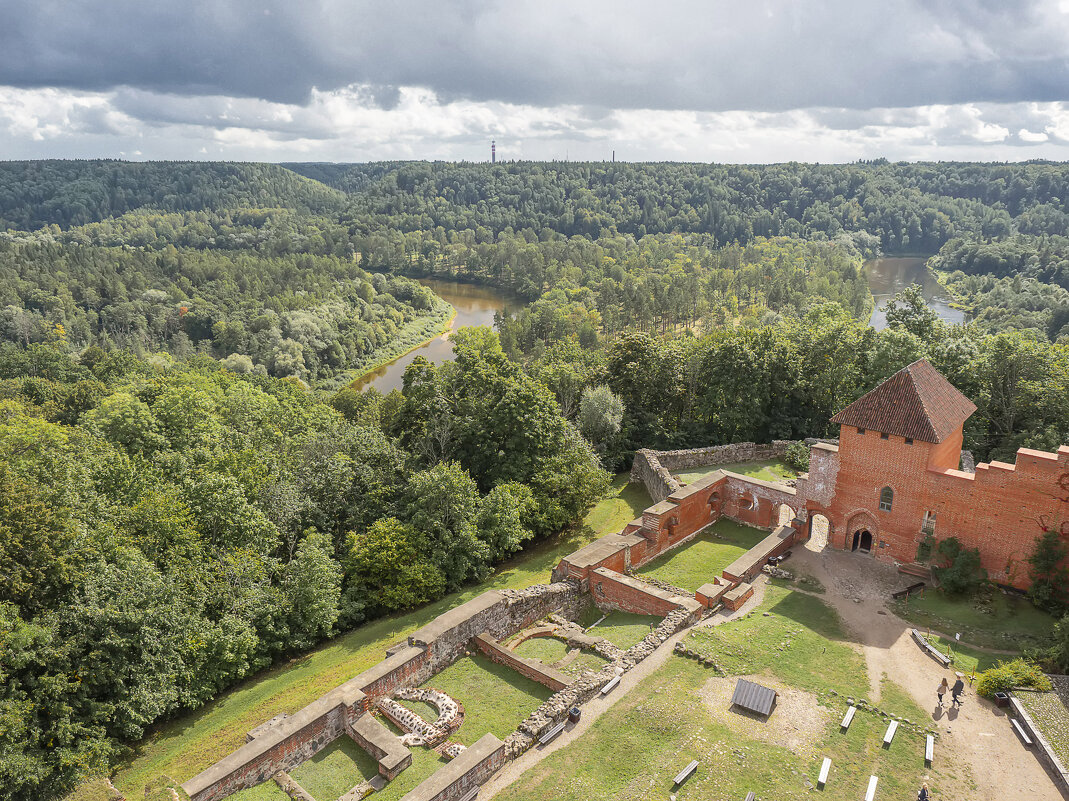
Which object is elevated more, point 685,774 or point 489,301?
point 685,774

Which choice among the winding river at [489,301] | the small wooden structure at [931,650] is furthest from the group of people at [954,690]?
the winding river at [489,301]

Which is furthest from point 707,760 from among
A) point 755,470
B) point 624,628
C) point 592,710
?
point 755,470

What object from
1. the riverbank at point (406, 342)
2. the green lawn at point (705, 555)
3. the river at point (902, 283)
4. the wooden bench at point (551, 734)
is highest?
the river at point (902, 283)

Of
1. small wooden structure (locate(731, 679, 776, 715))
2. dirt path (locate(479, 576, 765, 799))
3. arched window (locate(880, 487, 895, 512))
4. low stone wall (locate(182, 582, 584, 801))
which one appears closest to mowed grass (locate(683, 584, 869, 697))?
dirt path (locate(479, 576, 765, 799))

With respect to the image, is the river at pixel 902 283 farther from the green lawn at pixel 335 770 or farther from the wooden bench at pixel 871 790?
the green lawn at pixel 335 770

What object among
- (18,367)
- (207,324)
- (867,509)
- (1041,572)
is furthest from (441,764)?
(207,324)

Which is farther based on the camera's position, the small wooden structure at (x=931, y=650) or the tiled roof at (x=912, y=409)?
the tiled roof at (x=912, y=409)

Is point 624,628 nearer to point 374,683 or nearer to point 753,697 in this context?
point 753,697
